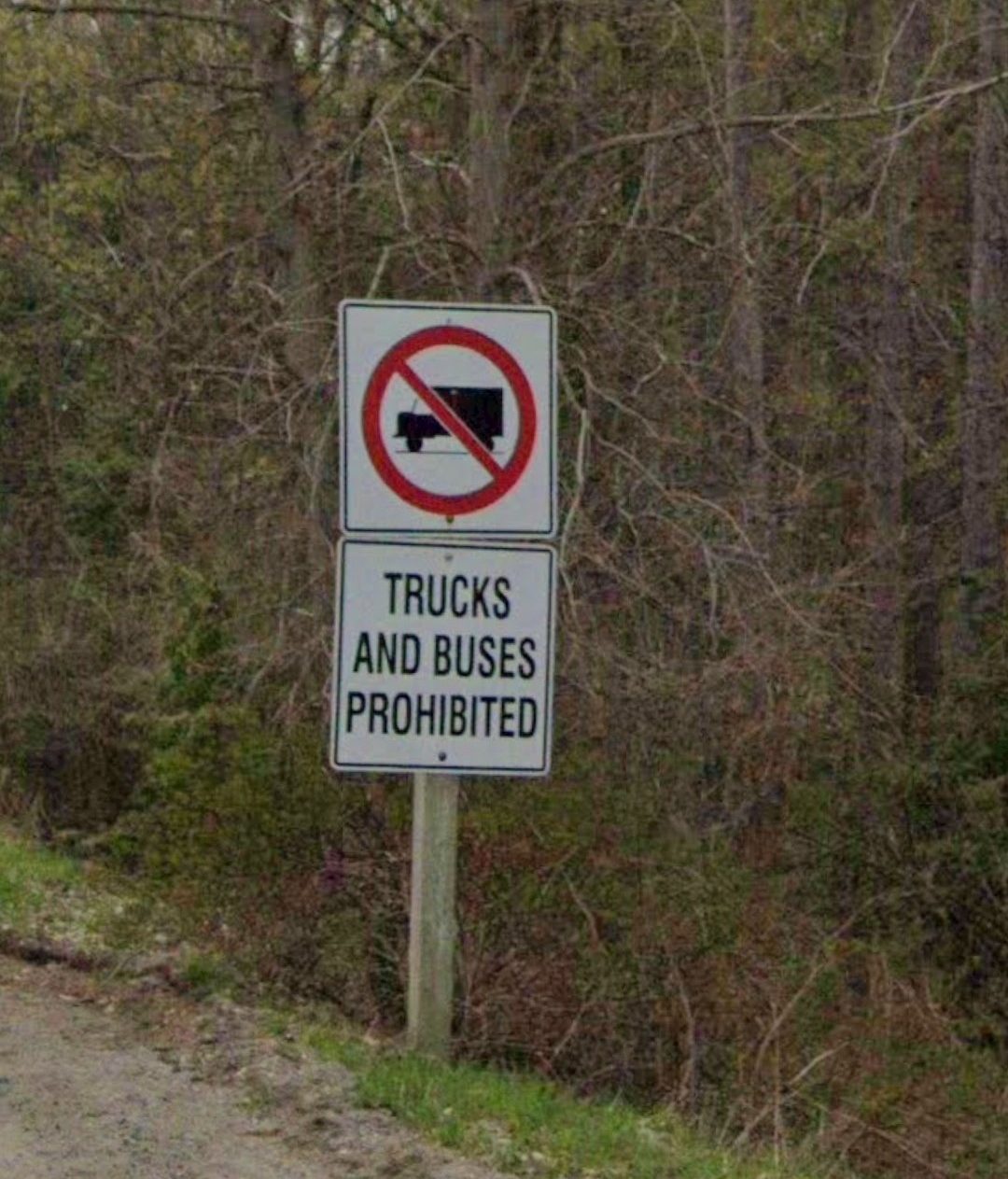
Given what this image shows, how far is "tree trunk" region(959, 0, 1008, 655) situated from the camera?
22188mm

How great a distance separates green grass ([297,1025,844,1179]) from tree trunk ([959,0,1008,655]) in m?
15.0

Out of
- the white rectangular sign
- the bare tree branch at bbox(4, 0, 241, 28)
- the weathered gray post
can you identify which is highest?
the bare tree branch at bbox(4, 0, 241, 28)

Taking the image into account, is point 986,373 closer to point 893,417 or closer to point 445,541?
point 893,417

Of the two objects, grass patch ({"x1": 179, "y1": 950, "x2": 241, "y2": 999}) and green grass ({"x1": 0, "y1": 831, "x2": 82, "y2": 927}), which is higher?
grass patch ({"x1": 179, "y1": 950, "x2": 241, "y2": 999})

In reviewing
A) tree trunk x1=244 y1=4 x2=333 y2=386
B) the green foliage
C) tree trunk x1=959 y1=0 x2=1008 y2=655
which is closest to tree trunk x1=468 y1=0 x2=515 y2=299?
tree trunk x1=244 y1=4 x2=333 y2=386

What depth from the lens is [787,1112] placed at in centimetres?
970

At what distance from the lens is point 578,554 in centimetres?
1095

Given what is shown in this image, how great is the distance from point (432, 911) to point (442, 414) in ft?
5.16

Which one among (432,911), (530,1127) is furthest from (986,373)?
(530,1127)

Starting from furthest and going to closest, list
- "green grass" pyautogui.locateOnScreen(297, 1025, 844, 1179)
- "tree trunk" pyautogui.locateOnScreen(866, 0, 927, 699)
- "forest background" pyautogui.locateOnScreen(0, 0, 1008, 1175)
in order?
"tree trunk" pyautogui.locateOnScreen(866, 0, 927, 699) < "forest background" pyautogui.locateOnScreen(0, 0, 1008, 1175) < "green grass" pyautogui.locateOnScreen(297, 1025, 844, 1179)

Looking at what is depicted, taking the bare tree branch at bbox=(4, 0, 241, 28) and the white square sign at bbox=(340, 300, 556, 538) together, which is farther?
the bare tree branch at bbox=(4, 0, 241, 28)

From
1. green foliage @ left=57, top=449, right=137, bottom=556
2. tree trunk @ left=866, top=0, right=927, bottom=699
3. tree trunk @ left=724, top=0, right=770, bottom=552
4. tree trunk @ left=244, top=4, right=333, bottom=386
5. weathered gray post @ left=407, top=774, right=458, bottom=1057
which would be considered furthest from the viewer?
green foliage @ left=57, top=449, right=137, bottom=556

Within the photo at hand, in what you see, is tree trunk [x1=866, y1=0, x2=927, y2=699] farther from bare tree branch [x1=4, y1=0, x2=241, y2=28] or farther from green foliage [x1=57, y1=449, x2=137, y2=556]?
green foliage [x1=57, y1=449, x2=137, y2=556]

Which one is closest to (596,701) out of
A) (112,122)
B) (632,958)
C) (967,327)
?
(632,958)
